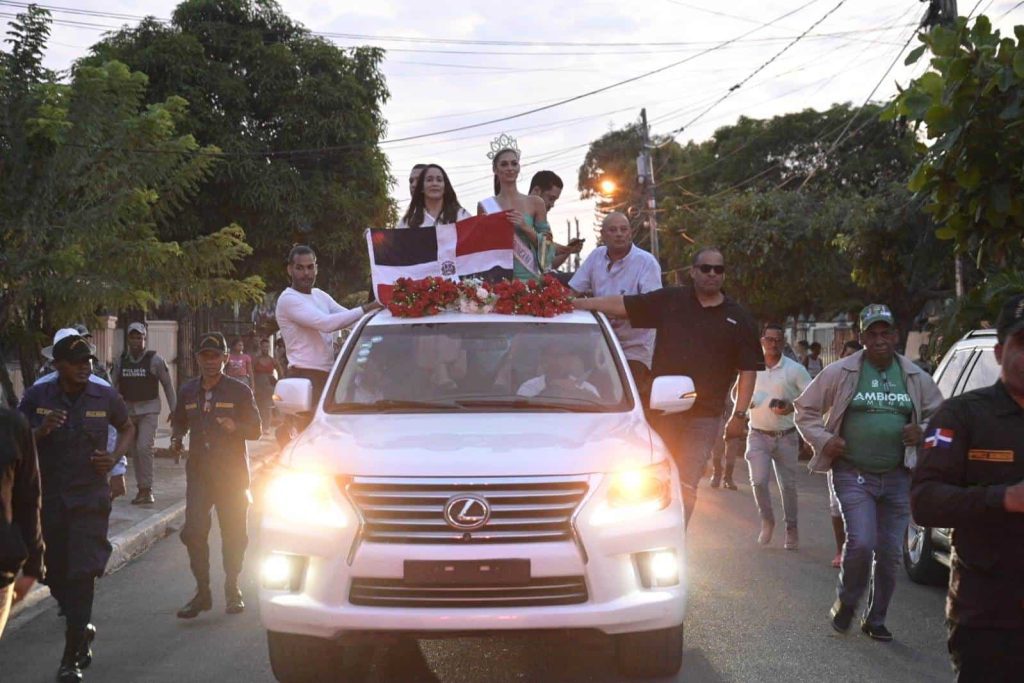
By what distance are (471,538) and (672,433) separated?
8.42 ft

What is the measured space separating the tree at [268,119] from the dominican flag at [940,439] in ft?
101

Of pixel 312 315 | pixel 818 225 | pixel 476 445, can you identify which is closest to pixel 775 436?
pixel 312 315

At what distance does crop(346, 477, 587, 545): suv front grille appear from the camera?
6070 mm

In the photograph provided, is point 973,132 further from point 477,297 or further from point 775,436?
point 775,436

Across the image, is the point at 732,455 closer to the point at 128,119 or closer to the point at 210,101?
the point at 128,119

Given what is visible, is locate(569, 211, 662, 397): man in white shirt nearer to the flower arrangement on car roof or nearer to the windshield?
the flower arrangement on car roof

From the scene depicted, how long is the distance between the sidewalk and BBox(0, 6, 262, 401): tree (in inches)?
90.9

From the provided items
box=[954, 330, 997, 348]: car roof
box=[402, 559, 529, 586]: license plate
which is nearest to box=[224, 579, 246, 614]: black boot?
box=[402, 559, 529, 586]: license plate

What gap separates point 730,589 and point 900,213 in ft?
50.6

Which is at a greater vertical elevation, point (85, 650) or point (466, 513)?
point (466, 513)

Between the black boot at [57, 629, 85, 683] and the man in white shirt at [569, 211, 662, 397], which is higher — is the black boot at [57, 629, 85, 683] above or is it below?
below

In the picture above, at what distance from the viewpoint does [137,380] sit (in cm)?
1511

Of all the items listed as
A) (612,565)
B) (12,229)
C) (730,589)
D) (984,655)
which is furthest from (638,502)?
(12,229)

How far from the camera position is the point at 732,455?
653 inches
